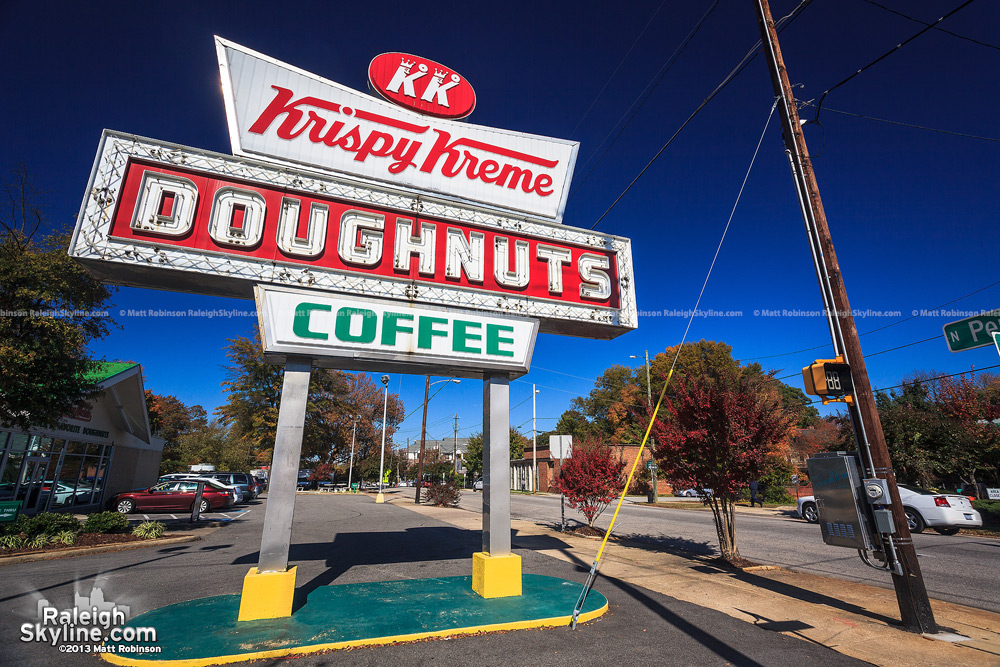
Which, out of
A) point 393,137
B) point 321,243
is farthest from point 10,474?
point 393,137

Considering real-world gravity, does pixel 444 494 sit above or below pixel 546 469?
below

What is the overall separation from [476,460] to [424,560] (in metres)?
45.1

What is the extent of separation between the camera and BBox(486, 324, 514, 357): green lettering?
7.59m

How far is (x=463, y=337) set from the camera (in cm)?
745

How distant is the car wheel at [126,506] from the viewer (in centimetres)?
1825

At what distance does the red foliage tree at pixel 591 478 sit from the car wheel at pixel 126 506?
1809cm

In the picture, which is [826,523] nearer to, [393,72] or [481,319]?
[481,319]

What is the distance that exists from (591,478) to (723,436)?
5958 millimetres

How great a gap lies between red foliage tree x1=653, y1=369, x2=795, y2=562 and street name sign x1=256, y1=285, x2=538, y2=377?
4.74 meters

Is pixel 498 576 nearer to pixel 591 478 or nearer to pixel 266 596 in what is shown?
pixel 266 596

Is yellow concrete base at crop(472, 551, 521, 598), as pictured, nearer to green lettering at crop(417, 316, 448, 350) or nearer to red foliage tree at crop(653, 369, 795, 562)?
green lettering at crop(417, 316, 448, 350)

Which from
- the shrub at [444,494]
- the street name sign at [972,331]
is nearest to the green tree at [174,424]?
the shrub at [444,494]

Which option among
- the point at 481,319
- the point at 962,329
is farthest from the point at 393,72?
the point at 962,329

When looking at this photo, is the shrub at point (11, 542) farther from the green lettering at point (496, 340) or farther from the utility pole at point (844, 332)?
the utility pole at point (844, 332)
